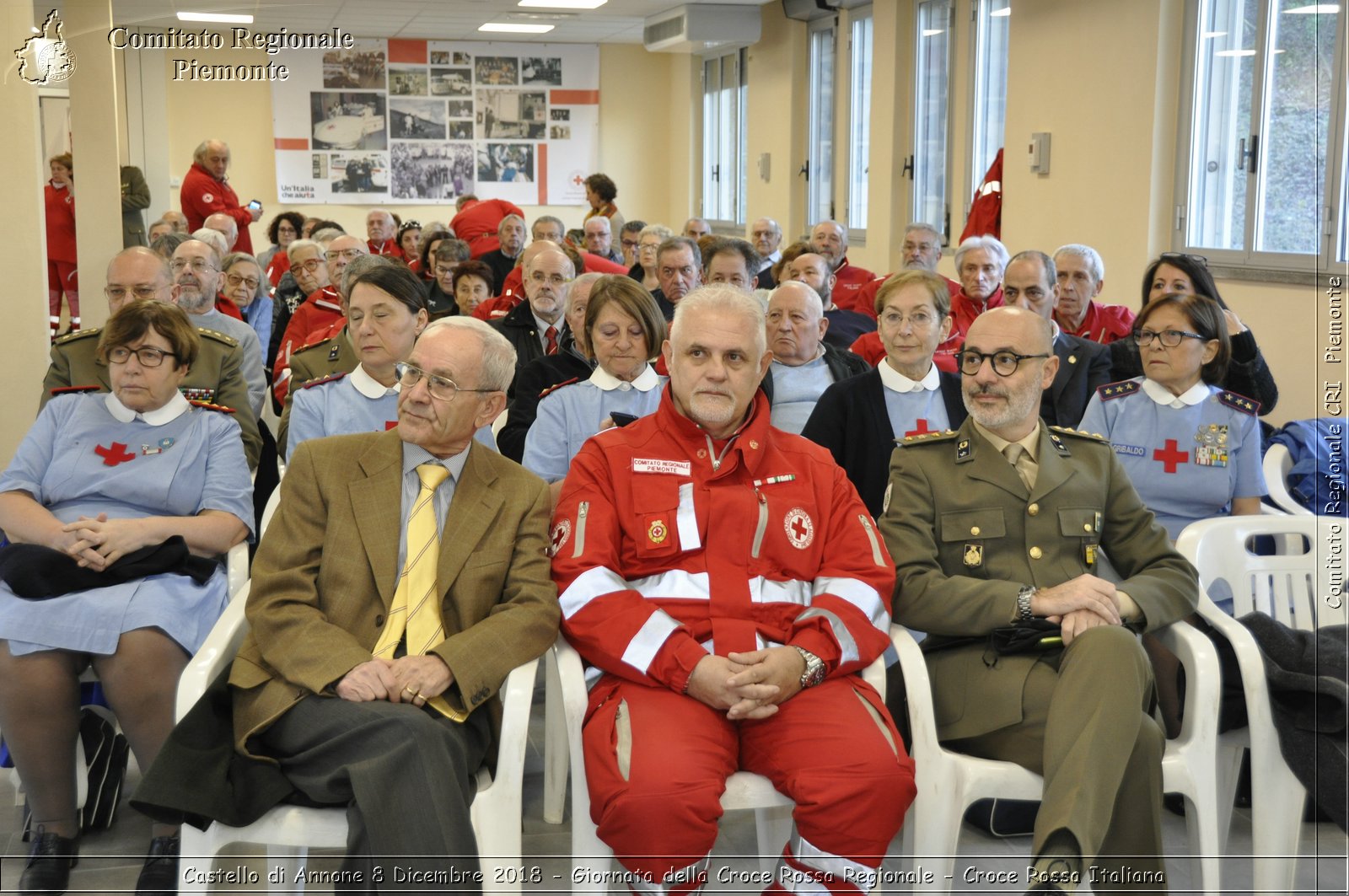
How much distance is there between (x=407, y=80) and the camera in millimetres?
14930

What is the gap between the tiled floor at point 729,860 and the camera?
101 inches

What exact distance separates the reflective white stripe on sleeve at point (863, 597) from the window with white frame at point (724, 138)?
11417mm

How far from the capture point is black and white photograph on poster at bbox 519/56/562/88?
15273 mm

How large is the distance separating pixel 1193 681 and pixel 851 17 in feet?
29.8

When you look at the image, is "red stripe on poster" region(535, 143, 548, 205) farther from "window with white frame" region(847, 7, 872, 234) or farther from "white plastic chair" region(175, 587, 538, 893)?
"white plastic chair" region(175, 587, 538, 893)

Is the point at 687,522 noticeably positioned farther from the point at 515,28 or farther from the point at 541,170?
the point at 541,170

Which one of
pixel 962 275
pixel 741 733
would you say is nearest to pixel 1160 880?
pixel 741 733

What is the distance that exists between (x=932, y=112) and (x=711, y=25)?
3.05 meters

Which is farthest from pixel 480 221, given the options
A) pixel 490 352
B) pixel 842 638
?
pixel 842 638

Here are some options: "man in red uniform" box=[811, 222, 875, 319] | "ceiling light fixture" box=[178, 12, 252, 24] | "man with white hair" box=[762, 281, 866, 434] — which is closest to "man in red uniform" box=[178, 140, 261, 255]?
"ceiling light fixture" box=[178, 12, 252, 24]

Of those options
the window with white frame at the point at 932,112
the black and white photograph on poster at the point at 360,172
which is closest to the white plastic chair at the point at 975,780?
the window with white frame at the point at 932,112

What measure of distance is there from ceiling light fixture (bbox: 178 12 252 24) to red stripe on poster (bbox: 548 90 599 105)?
3671 millimetres

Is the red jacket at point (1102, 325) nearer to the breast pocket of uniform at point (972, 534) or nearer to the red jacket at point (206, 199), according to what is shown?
the breast pocket of uniform at point (972, 534)

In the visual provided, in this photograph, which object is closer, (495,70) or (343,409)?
(343,409)
